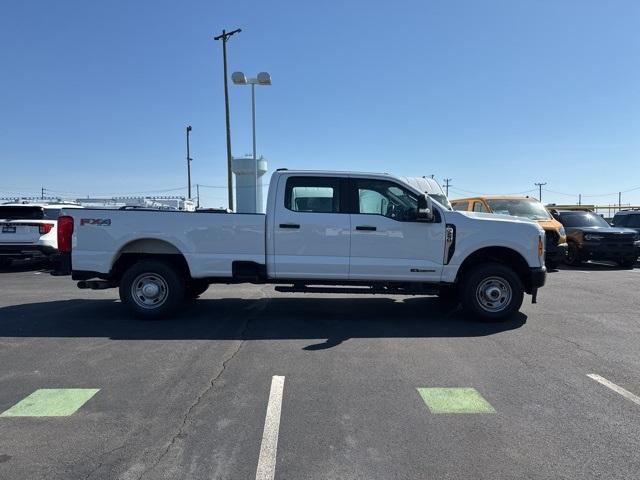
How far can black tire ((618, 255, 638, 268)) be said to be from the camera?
604 inches

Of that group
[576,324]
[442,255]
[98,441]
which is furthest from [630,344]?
[98,441]

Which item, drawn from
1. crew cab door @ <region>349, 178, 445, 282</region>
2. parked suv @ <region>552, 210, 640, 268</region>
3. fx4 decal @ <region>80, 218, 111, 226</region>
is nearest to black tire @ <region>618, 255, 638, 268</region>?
parked suv @ <region>552, 210, 640, 268</region>

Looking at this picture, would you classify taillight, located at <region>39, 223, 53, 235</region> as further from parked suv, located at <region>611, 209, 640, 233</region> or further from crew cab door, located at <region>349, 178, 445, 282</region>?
parked suv, located at <region>611, 209, 640, 233</region>

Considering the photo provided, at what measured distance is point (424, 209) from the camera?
6863 mm

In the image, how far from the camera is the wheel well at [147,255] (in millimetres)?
7320

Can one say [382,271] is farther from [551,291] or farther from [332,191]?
[551,291]

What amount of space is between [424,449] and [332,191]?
4.42 metres

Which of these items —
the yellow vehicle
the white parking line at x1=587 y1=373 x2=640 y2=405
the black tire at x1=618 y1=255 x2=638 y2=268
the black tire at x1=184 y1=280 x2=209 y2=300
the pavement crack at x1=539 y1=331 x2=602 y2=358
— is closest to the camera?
the white parking line at x1=587 y1=373 x2=640 y2=405

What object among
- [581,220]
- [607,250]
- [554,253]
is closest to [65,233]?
[554,253]

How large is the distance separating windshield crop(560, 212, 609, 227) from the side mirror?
1186 cm

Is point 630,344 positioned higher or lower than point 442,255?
lower

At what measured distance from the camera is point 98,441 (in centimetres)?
354

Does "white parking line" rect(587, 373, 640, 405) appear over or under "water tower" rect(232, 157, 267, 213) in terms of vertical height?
under

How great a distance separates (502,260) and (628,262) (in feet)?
35.2
